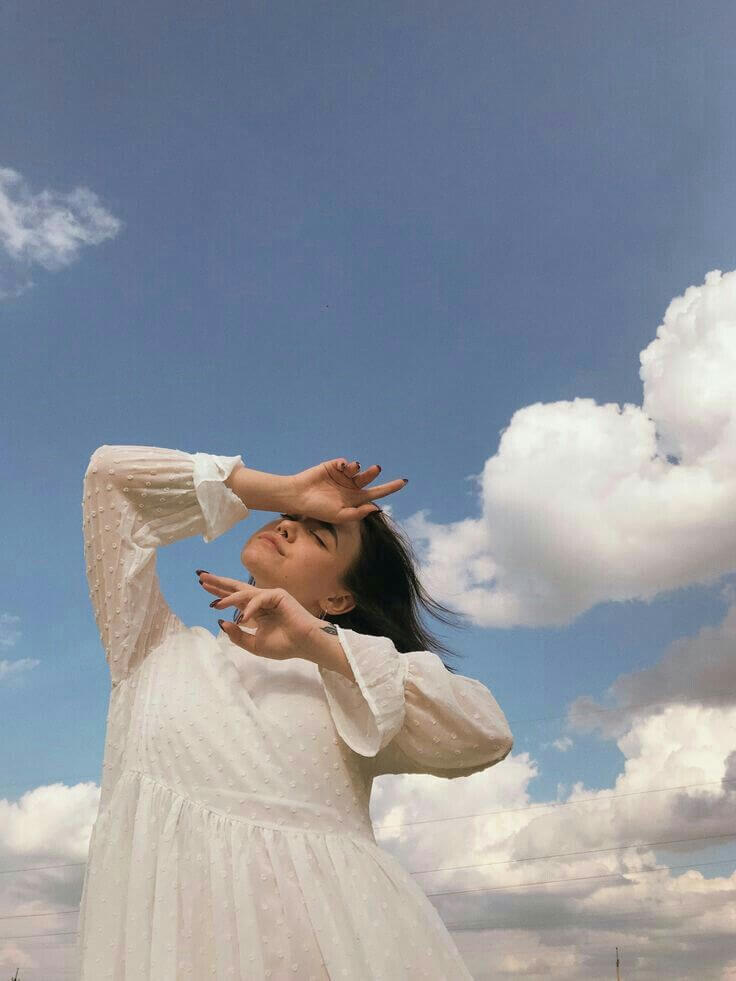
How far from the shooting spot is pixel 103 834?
5.40ft

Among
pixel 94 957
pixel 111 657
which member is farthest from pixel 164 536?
pixel 94 957

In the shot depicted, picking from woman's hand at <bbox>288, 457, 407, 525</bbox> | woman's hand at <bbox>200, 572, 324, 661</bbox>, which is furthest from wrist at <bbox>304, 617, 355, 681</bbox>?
woman's hand at <bbox>288, 457, 407, 525</bbox>

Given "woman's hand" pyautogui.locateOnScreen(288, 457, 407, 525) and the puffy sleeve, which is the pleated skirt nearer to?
the puffy sleeve

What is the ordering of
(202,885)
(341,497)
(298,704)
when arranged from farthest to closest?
1. (341,497)
2. (298,704)
3. (202,885)

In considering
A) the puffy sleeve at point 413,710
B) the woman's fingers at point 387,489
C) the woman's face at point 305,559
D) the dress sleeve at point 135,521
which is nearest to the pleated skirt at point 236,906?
the puffy sleeve at point 413,710

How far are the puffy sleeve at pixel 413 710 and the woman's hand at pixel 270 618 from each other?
7 cm

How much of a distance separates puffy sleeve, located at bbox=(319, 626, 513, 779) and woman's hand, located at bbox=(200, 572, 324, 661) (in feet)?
0.24

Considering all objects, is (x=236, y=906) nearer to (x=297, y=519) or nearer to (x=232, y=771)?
(x=232, y=771)

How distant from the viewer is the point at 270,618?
1.69 meters

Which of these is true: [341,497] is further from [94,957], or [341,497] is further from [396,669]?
[94,957]

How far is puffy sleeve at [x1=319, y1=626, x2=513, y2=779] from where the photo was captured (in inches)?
63.3

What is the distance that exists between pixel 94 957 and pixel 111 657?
543 mm

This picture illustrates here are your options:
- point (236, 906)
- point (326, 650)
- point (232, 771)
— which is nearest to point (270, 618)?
point (326, 650)

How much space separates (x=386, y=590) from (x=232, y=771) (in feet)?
2.04
